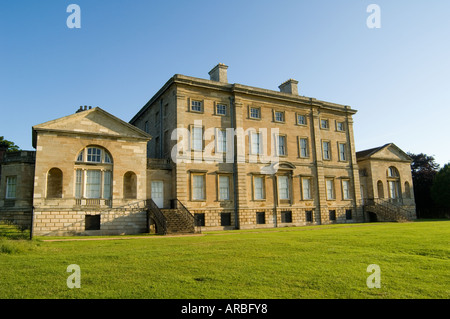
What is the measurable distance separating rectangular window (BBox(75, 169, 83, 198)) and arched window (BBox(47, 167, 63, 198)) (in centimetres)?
101

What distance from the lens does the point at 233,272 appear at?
8680mm

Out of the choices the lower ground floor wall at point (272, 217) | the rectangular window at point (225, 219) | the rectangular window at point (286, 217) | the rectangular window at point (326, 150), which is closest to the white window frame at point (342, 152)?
the rectangular window at point (326, 150)

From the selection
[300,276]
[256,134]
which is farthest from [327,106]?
[300,276]

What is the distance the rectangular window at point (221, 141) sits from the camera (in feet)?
96.6

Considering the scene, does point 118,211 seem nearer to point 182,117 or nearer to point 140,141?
point 140,141

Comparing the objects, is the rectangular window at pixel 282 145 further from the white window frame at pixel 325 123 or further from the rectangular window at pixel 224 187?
the rectangular window at pixel 224 187

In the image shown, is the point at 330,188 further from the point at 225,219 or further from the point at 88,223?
the point at 88,223

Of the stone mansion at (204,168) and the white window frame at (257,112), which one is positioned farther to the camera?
the white window frame at (257,112)

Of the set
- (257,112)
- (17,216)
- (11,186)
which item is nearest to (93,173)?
(17,216)

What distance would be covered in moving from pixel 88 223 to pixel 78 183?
2.81m

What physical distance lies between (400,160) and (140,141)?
1232 inches

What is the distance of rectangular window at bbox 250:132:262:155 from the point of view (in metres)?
31.0

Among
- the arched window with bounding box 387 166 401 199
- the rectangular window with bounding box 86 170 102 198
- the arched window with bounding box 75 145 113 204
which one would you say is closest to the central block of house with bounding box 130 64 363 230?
the arched window with bounding box 75 145 113 204

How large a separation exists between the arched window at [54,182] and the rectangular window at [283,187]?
1807 centimetres
